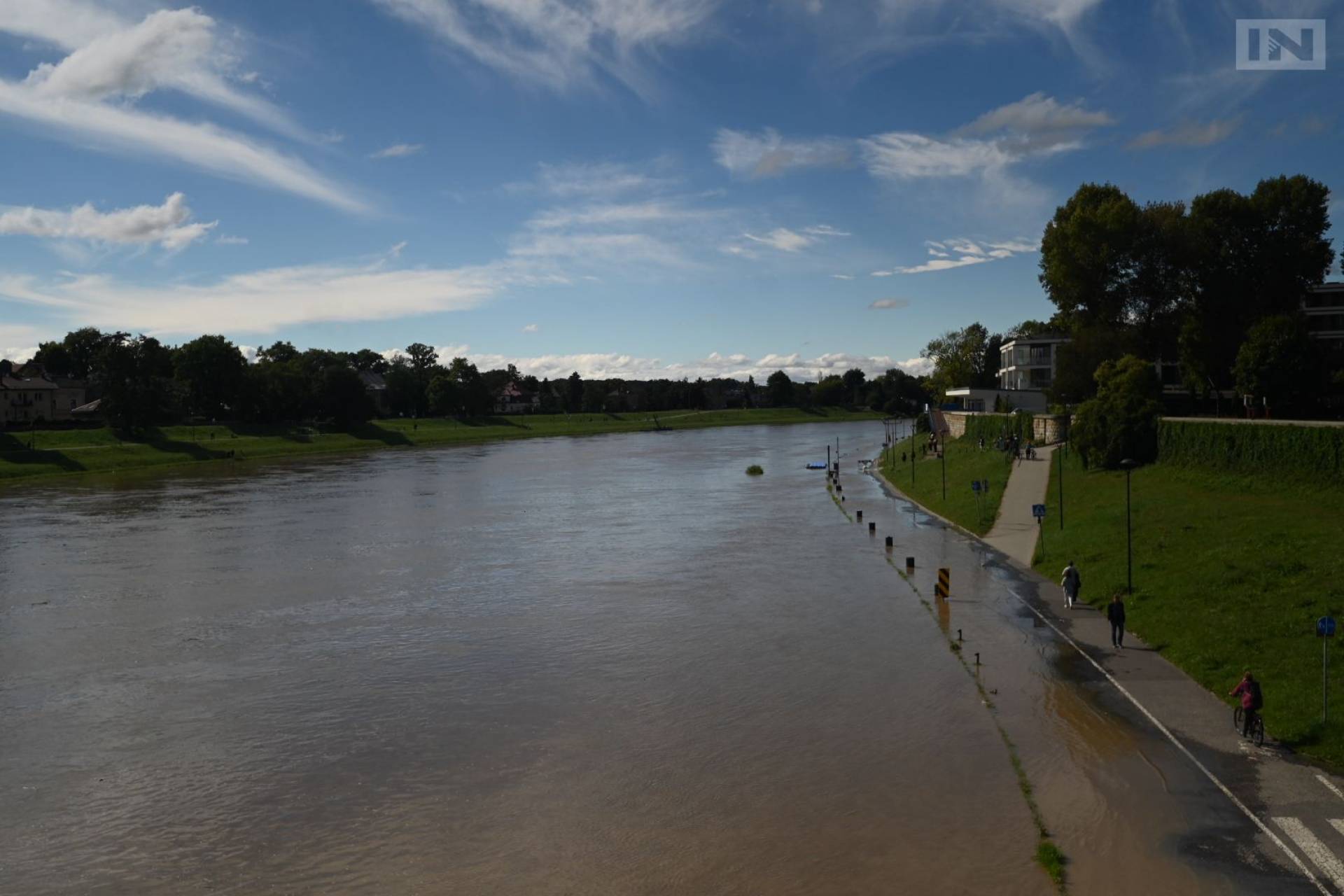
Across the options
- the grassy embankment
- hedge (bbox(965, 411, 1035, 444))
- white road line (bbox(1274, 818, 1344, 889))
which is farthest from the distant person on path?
the grassy embankment

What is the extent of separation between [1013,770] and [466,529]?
122 feet

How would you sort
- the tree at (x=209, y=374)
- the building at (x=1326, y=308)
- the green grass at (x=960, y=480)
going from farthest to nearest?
the tree at (x=209, y=374)
the building at (x=1326, y=308)
the green grass at (x=960, y=480)

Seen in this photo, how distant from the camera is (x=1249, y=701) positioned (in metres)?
17.1

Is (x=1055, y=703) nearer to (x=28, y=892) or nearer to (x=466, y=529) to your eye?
(x=28, y=892)

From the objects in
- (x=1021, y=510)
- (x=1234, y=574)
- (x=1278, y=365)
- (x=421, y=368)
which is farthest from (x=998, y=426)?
(x=421, y=368)

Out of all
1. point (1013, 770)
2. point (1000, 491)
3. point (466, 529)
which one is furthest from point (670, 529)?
point (1013, 770)

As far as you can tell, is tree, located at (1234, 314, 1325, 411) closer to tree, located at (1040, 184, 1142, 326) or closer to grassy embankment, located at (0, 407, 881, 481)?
tree, located at (1040, 184, 1142, 326)

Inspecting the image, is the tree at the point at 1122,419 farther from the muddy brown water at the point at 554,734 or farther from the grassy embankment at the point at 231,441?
the grassy embankment at the point at 231,441

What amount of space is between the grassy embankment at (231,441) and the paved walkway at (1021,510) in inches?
3127

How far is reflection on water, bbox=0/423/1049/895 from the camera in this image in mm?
14734

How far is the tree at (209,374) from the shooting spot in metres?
116

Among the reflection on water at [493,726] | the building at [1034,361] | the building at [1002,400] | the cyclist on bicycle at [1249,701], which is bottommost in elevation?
the reflection on water at [493,726]

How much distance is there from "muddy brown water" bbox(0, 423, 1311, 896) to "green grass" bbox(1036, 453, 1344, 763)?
2765 millimetres

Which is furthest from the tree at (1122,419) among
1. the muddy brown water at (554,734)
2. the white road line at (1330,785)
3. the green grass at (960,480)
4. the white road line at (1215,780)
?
the white road line at (1330,785)
